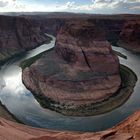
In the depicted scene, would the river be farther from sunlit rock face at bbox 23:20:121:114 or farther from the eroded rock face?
the eroded rock face

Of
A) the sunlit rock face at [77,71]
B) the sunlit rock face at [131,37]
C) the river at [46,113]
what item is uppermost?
the sunlit rock face at [131,37]

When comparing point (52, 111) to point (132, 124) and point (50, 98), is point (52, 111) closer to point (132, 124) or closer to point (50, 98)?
point (50, 98)

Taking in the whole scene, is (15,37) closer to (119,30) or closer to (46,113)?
(119,30)

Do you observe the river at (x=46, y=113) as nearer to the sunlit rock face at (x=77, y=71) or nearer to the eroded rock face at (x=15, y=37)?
the sunlit rock face at (x=77, y=71)

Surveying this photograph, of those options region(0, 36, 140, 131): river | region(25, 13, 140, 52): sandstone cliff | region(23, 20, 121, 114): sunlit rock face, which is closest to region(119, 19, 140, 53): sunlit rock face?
region(25, 13, 140, 52): sandstone cliff

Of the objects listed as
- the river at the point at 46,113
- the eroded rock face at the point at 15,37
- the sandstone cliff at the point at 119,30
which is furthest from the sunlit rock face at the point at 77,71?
the sandstone cliff at the point at 119,30

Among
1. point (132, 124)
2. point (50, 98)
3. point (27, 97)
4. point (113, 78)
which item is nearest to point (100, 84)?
point (113, 78)

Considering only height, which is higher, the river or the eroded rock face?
the eroded rock face
